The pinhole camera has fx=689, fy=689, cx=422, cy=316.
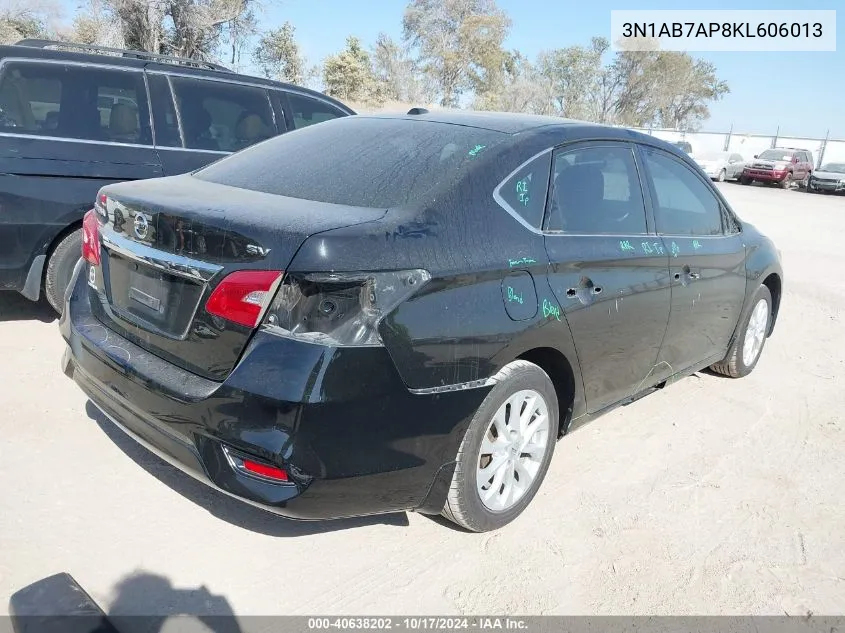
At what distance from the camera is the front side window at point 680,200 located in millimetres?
3773

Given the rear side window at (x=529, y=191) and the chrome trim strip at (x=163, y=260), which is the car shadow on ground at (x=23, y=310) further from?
the rear side window at (x=529, y=191)

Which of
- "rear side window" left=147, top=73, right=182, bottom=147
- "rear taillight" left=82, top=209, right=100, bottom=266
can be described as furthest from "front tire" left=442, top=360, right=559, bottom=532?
"rear side window" left=147, top=73, right=182, bottom=147

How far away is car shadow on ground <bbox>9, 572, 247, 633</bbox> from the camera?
82.8 inches

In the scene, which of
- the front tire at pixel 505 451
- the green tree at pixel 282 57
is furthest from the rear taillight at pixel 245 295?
the green tree at pixel 282 57

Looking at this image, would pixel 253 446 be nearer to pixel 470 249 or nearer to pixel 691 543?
pixel 470 249

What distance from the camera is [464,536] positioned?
2.94 meters

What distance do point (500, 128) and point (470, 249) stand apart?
0.86 metres

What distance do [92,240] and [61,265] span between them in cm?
190

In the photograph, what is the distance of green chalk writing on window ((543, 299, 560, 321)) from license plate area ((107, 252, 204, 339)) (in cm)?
134

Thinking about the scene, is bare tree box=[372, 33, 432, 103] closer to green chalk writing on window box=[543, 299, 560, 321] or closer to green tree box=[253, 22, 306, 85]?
green tree box=[253, 22, 306, 85]

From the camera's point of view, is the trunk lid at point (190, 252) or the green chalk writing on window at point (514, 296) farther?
the green chalk writing on window at point (514, 296)

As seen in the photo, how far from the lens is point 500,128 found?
10.3 ft

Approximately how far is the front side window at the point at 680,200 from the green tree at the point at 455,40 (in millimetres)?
44773

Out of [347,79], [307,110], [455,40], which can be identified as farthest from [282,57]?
[307,110]
